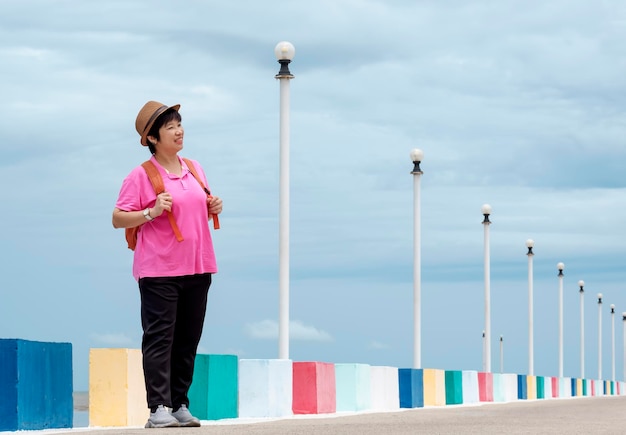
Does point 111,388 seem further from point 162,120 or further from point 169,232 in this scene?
point 162,120

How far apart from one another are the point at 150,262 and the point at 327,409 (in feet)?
20.8

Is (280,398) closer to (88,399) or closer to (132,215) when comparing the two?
(88,399)

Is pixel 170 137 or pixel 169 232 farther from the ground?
pixel 170 137

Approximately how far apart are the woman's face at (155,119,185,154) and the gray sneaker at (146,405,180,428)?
73.1 inches

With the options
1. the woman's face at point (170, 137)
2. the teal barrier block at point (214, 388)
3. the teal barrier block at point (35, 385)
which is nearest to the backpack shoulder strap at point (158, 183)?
the woman's face at point (170, 137)

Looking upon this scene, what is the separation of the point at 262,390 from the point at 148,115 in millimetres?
4449

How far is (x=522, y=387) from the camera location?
116 ft

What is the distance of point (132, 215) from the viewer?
30.4ft

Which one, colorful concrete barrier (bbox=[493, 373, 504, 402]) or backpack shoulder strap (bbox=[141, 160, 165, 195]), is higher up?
backpack shoulder strap (bbox=[141, 160, 165, 195])

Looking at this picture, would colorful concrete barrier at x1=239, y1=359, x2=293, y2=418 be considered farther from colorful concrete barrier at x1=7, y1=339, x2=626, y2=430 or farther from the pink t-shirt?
the pink t-shirt

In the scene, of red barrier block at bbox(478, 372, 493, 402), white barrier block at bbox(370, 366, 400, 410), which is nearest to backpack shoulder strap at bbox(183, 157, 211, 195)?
white barrier block at bbox(370, 366, 400, 410)

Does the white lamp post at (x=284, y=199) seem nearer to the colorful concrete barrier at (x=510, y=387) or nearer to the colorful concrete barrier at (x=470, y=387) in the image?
the colorful concrete barrier at (x=470, y=387)

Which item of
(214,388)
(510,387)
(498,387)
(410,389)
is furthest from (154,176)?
(510,387)

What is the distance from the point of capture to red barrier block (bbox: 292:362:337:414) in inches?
564
